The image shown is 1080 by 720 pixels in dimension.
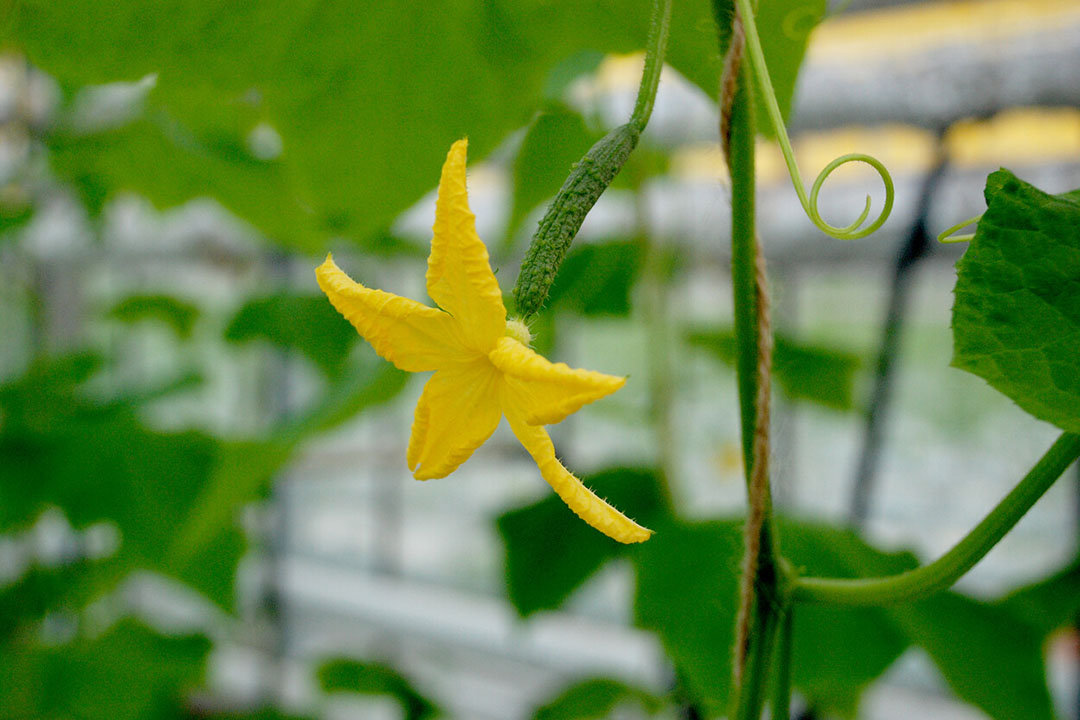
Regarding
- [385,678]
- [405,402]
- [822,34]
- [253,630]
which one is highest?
[822,34]

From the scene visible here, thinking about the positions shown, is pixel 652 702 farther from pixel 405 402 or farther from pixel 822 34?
pixel 405 402

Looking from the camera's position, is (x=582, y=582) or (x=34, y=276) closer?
(x=582, y=582)

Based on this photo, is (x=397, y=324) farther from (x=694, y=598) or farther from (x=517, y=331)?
(x=694, y=598)

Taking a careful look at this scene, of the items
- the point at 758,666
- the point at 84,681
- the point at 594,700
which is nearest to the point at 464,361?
the point at 758,666

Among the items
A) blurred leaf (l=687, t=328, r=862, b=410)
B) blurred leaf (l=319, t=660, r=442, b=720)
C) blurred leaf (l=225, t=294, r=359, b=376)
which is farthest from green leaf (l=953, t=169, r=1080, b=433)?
blurred leaf (l=319, t=660, r=442, b=720)

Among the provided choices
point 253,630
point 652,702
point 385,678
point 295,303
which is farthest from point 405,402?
point 652,702

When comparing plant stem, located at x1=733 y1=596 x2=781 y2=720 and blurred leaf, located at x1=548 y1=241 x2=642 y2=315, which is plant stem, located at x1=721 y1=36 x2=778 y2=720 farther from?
blurred leaf, located at x1=548 y1=241 x2=642 y2=315

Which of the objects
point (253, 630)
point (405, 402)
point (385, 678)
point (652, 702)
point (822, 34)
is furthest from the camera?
point (253, 630)
